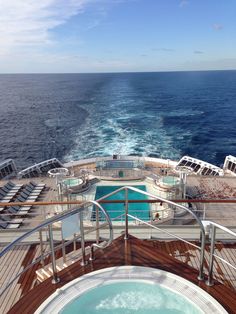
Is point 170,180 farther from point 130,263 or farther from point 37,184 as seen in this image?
point 130,263

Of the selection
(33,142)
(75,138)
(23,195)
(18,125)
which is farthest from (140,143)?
(18,125)

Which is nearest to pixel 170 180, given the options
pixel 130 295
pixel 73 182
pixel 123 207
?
pixel 123 207

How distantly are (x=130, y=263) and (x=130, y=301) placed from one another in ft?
1.73

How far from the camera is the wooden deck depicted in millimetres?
3510

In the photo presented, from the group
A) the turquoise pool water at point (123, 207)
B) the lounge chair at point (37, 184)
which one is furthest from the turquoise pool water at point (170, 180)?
the lounge chair at point (37, 184)

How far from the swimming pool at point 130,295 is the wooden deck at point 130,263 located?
0.41 feet

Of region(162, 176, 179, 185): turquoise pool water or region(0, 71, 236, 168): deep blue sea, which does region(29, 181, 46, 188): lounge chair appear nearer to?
region(162, 176, 179, 185): turquoise pool water

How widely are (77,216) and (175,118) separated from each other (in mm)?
45473

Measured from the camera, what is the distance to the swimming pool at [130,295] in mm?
3479

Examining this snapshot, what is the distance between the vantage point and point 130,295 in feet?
12.5

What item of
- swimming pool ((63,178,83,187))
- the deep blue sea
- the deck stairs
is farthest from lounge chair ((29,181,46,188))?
the deck stairs

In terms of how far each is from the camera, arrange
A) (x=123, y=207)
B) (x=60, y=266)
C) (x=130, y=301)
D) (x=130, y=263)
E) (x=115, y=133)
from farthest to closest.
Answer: (x=115, y=133) < (x=123, y=207) < (x=60, y=266) < (x=130, y=263) < (x=130, y=301)

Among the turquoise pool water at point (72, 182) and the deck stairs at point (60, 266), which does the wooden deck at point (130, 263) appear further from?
the turquoise pool water at point (72, 182)

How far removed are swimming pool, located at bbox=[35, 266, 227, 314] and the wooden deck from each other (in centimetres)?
12
